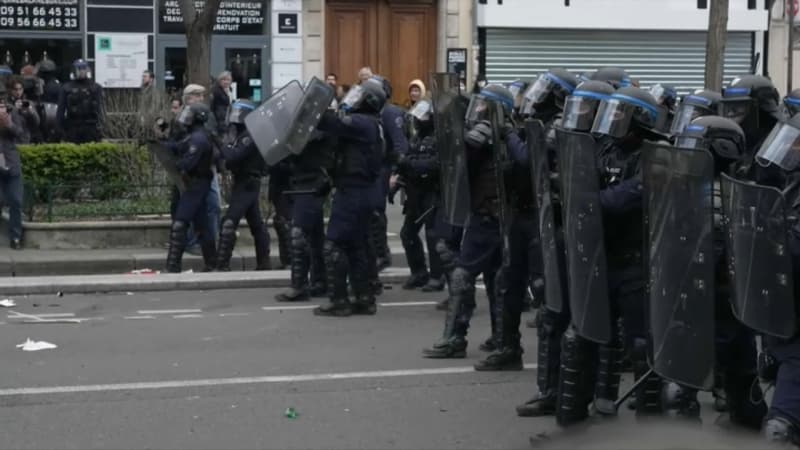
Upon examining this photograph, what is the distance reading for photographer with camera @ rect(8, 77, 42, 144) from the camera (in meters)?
15.5

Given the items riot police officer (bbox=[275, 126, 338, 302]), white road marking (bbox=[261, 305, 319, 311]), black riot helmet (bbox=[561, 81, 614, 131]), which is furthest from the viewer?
white road marking (bbox=[261, 305, 319, 311])

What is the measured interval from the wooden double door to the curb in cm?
1201

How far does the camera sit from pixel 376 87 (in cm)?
991

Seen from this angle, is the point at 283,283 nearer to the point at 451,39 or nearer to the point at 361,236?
the point at 361,236

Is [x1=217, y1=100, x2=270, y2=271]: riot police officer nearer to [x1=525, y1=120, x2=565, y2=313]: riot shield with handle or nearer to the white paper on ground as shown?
the white paper on ground

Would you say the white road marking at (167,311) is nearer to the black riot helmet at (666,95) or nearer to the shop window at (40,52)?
the black riot helmet at (666,95)

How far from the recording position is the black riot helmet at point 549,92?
778 cm

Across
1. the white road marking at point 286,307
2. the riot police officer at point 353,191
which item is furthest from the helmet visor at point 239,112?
the riot police officer at point 353,191

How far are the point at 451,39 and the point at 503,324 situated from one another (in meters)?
16.8

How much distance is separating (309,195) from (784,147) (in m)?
5.71

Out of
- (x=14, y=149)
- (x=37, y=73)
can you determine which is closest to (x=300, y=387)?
(x=14, y=149)

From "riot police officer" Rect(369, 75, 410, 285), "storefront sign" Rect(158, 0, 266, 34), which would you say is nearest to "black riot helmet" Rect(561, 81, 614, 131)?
"riot police officer" Rect(369, 75, 410, 285)

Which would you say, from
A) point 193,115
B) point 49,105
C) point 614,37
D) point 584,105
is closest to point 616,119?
point 584,105

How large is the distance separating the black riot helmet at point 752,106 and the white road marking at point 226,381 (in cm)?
211
